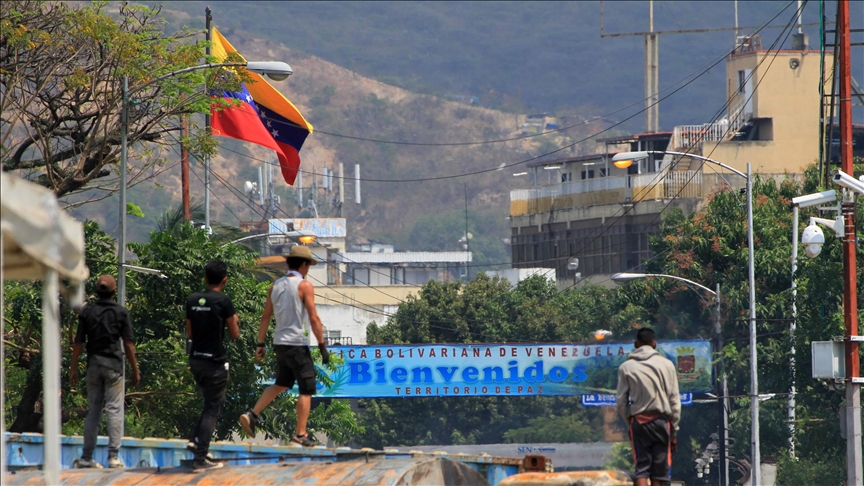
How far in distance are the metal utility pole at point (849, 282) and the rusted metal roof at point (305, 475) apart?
1113cm

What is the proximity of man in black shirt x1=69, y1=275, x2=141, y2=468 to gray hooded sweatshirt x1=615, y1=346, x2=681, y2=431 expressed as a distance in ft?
14.1

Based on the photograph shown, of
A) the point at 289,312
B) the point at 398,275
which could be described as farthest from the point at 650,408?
the point at 398,275

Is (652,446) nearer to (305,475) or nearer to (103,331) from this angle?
(305,475)

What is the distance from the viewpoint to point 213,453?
1257cm

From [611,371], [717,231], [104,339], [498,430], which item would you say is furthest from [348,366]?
[104,339]

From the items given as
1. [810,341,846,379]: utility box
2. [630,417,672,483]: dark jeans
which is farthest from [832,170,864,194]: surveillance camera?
[630,417,672,483]: dark jeans

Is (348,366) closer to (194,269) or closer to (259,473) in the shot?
(194,269)

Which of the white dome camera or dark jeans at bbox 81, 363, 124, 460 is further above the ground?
the white dome camera

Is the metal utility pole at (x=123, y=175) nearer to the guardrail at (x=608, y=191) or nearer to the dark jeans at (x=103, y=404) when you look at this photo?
the dark jeans at (x=103, y=404)

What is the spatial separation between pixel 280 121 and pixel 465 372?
15.1 m

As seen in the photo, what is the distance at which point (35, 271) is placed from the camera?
664 centimetres

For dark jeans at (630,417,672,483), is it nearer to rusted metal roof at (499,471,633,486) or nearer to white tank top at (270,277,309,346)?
rusted metal roof at (499,471,633,486)

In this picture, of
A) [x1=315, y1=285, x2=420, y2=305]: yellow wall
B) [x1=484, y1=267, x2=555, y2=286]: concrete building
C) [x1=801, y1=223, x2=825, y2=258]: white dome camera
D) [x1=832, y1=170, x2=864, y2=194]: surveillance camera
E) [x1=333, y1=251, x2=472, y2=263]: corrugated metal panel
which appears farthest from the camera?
[x1=333, y1=251, x2=472, y2=263]: corrugated metal panel

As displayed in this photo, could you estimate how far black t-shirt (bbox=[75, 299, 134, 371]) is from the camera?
473 inches
